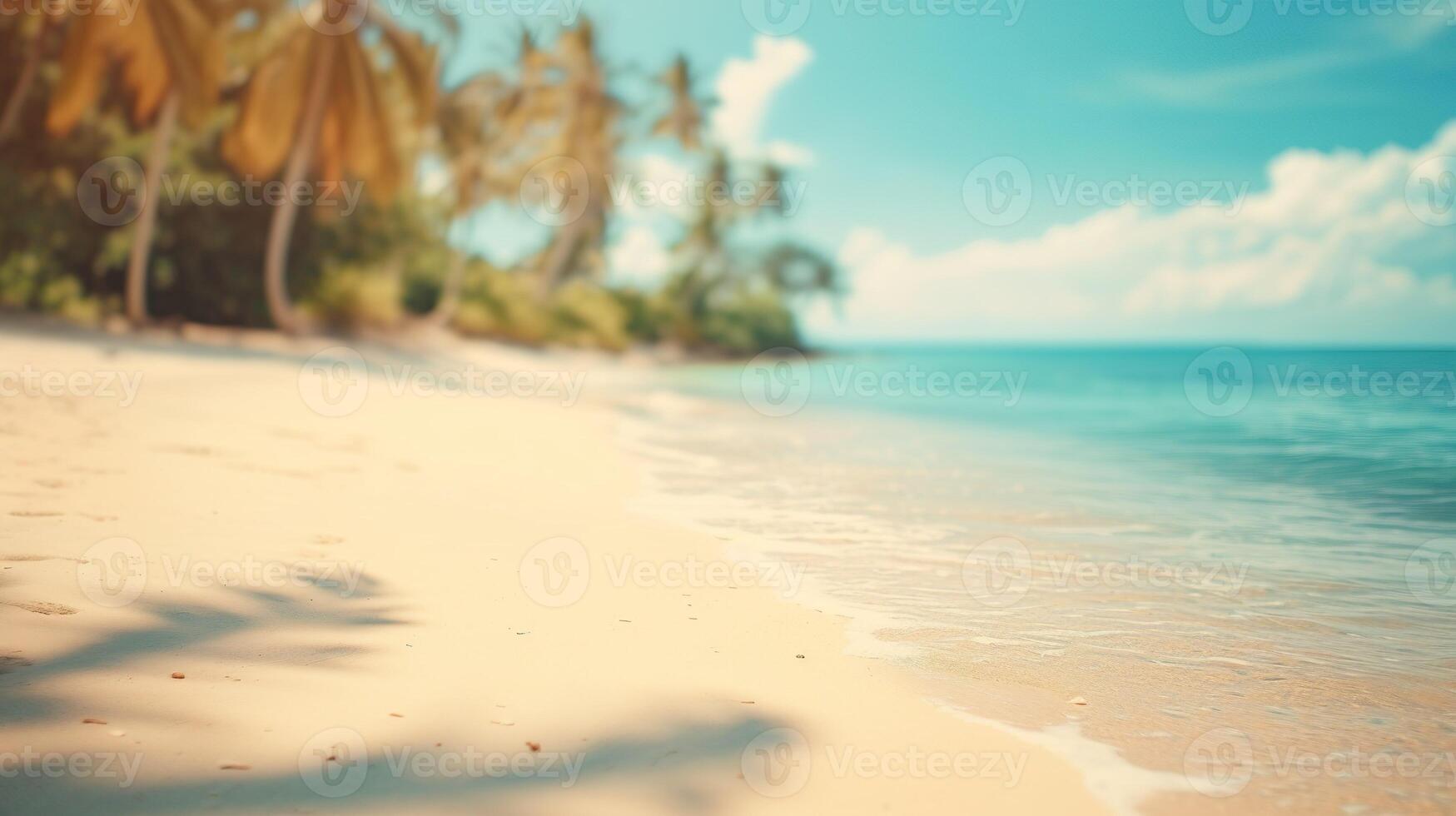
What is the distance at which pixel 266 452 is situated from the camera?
19.4 ft

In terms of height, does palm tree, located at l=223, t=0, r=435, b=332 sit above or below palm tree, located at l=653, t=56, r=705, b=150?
below

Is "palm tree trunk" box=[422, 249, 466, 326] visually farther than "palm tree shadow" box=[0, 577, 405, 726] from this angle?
Yes

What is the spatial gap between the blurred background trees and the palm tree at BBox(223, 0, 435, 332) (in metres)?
0.03

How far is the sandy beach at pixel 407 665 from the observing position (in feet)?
6.84

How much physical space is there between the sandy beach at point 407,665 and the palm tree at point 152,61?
1029cm

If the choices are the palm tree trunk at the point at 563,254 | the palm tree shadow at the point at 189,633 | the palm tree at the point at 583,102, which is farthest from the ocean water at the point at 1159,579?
the palm tree trunk at the point at 563,254

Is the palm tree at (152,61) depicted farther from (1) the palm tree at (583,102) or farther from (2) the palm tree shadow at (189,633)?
(1) the palm tree at (583,102)

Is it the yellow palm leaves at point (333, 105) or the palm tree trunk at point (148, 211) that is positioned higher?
the yellow palm leaves at point (333, 105)

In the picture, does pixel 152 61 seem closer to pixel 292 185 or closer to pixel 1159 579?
pixel 292 185

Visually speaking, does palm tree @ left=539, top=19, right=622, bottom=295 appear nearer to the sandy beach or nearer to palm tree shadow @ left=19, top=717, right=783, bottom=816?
the sandy beach

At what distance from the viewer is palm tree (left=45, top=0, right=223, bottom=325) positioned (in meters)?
13.1

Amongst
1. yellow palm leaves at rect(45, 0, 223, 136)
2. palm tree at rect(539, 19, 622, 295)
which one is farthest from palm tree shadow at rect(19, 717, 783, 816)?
palm tree at rect(539, 19, 622, 295)

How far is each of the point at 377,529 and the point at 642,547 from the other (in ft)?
4.73

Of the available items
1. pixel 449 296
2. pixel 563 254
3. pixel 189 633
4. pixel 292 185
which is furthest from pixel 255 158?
pixel 563 254
